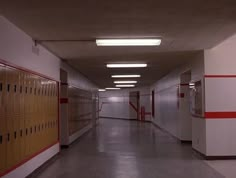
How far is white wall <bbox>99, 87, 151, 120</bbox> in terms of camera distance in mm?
26405

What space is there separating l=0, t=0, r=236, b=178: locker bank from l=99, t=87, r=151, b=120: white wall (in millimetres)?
14134

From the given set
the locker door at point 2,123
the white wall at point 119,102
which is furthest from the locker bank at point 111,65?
the white wall at point 119,102

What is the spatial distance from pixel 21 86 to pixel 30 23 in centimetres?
120

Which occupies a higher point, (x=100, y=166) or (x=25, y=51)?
(x=25, y=51)

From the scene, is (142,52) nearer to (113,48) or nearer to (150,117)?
(113,48)

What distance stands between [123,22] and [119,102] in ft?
85.7

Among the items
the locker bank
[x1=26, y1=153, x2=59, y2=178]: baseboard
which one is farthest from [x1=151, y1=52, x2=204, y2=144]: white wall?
[x1=26, y1=153, x2=59, y2=178]: baseboard

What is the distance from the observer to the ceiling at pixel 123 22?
15.5ft

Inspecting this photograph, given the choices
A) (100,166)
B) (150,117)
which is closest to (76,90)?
(100,166)

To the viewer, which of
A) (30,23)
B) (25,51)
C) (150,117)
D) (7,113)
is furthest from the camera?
(150,117)

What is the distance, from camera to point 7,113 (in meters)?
5.30

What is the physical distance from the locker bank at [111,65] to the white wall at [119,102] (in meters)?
14.1

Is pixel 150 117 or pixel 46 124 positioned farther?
pixel 150 117

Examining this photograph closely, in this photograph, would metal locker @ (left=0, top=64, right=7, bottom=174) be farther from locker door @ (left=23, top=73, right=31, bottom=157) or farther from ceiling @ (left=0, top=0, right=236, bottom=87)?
locker door @ (left=23, top=73, right=31, bottom=157)
